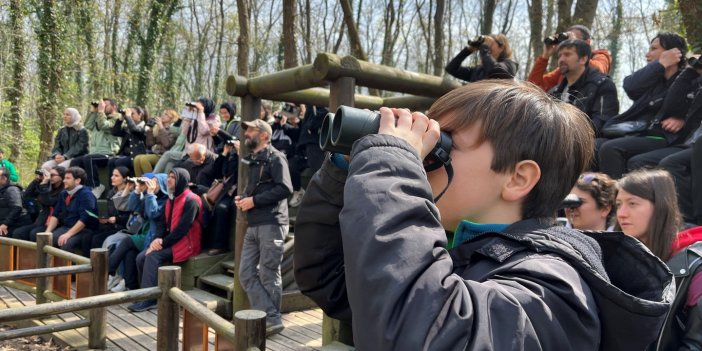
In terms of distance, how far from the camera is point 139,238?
21.5 feet

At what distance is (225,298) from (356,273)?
535 cm

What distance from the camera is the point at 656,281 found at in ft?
3.17

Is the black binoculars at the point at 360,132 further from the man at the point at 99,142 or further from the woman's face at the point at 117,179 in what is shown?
the man at the point at 99,142

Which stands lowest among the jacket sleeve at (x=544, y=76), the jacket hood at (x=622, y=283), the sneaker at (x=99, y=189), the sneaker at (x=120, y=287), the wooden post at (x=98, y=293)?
the sneaker at (x=120, y=287)

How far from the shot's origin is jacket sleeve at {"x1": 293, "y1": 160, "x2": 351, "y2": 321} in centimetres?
114

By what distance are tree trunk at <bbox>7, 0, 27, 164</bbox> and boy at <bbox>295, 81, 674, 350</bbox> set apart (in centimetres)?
1459

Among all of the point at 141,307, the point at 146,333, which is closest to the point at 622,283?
the point at 146,333

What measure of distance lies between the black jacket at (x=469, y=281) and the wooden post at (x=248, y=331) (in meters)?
1.77

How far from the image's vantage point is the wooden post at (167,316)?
367cm

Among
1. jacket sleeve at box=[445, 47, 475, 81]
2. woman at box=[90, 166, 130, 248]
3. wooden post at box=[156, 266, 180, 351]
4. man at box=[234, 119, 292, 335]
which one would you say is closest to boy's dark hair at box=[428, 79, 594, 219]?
wooden post at box=[156, 266, 180, 351]

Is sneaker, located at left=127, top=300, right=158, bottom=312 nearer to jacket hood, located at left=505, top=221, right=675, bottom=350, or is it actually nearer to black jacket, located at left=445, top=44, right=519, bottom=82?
black jacket, located at left=445, top=44, right=519, bottom=82

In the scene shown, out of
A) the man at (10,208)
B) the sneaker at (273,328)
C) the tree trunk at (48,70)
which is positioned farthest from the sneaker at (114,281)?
the tree trunk at (48,70)

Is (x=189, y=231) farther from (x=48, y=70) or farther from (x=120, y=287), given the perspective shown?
(x=48, y=70)

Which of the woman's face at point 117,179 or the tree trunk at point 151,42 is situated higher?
the tree trunk at point 151,42
